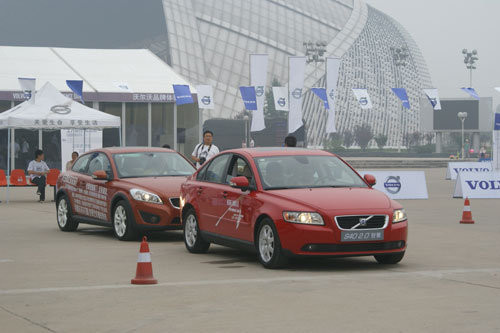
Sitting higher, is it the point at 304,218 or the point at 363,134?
the point at 363,134

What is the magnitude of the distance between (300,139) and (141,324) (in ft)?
195

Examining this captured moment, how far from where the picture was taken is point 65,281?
400 inches

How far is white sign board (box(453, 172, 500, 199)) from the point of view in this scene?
26438mm

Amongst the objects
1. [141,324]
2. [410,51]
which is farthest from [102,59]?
[410,51]

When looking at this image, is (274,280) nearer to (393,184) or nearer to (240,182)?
(240,182)

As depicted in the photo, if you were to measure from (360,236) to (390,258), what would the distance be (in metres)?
0.83

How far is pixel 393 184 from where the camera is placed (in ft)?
85.8

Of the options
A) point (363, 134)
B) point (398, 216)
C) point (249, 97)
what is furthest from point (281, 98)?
point (363, 134)

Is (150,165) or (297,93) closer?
(150,165)

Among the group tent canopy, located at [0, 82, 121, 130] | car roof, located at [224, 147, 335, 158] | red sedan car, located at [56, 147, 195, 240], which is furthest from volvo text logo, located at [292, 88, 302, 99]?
car roof, located at [224, 147, 335, 158]

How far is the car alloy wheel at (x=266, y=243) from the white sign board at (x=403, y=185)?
15007 millimetres

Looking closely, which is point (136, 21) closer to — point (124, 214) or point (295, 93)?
point (295, 93)

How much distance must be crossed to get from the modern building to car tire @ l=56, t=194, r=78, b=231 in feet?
236

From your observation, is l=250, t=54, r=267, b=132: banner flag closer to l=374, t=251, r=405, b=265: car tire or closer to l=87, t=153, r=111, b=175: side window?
l=87, t=153, r=111, b=175: side window
